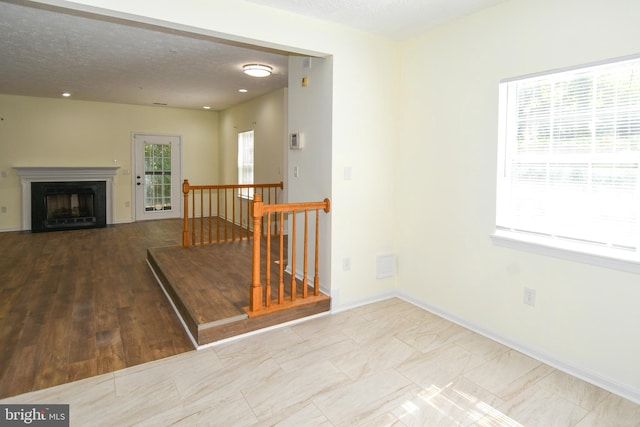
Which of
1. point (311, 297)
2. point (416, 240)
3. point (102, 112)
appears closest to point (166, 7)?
point (311, 297)

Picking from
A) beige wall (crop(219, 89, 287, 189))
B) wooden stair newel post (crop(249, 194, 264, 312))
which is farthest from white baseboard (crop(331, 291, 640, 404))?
beige wall (crop(219, 89, 287, 189))

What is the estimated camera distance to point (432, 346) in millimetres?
2965

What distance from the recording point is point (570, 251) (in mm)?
2568

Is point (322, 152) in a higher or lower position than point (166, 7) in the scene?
lower

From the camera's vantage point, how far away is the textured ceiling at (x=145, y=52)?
3.08 meters

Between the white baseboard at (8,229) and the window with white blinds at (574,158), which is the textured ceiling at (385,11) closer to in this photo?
the window with white blinds at (574,158)

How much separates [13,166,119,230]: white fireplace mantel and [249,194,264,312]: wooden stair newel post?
639cm

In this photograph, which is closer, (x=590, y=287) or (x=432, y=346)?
(x=590, y=287)

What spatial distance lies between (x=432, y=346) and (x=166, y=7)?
122 inches

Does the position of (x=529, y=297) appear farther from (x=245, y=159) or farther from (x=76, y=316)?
(x=245, y=159)

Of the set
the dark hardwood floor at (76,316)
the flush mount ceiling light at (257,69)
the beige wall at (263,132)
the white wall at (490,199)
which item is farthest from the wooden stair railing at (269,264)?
the beige wall at (263,132)

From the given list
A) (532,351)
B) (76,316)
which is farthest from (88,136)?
(532,351)

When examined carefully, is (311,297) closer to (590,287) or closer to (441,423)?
(441,423)

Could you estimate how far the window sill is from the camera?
7.66 feet
